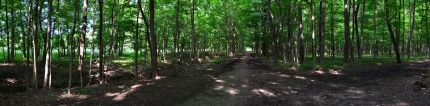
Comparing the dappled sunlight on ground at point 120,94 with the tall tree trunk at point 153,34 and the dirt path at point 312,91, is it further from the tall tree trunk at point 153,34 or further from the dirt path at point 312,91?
the tall tree trunk at point 153,34

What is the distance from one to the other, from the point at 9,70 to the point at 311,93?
78.2ft

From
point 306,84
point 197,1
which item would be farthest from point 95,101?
point 197,1

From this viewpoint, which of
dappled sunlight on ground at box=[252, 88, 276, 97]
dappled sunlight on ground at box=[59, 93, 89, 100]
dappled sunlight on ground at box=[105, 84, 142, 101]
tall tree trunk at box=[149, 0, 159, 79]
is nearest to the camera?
dappled sunlight on ground at box=[105, 84, 142, 101]

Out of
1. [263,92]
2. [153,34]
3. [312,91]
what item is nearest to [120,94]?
[153,34]

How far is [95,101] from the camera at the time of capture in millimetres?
13695

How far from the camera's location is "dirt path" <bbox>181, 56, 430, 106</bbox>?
47.5ft

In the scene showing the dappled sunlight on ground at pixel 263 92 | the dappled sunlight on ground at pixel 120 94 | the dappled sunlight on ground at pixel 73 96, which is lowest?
the dappled sunlight on ground at pixel 263 92

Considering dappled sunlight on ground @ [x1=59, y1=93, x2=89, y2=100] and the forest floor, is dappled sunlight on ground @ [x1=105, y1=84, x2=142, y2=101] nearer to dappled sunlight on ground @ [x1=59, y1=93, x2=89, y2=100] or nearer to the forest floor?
the forest floor

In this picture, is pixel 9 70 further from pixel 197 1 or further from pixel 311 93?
pixel 311 93

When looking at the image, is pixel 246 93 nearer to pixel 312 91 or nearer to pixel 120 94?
pixel 312 91

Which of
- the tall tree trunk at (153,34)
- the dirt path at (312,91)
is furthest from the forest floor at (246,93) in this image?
the tall tree trunk at (153,34)

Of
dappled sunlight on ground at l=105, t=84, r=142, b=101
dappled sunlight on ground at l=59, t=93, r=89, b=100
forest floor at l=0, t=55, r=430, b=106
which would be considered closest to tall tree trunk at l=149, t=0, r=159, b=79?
forest floor at l=0, t=55, r=430, b=106

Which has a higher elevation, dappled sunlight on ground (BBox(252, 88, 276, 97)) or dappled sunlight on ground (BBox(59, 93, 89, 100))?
dappled sunlight on ground (BBox(59, 93, 89, 100))

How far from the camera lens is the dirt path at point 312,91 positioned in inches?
570
